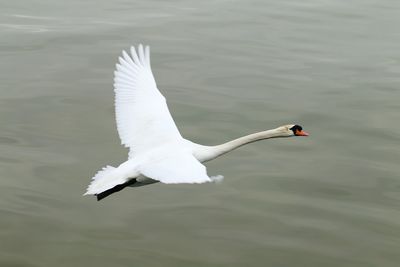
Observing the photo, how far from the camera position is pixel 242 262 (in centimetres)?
1309

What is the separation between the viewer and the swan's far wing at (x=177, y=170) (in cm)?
1071

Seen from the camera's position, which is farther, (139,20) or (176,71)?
(139,20)

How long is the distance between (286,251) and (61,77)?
313 inches

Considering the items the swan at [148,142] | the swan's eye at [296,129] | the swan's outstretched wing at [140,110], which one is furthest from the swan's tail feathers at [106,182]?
the swan's eye at [296,129]

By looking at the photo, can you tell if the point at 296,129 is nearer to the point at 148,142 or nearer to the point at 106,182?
the point at 148,142

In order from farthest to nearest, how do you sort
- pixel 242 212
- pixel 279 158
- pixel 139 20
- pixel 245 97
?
pixel 139 20, pixel 245 97, pixel 279 158, pixel 242 212

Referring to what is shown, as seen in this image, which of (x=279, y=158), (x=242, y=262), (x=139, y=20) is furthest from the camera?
(x=139, y=20)

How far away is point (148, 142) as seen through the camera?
13.4m

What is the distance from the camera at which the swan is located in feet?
37.9

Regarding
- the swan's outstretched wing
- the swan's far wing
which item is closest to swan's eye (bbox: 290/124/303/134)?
the swan's outstretched wing

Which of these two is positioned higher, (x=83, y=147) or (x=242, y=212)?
(x=83, y=147)

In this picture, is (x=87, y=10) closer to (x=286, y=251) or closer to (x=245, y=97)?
(x=245, y=97)

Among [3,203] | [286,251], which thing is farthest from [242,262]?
[3,203]

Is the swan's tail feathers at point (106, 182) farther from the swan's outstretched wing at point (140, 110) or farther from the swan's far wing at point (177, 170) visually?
the swan's outstretched wing at point (140, 110)
